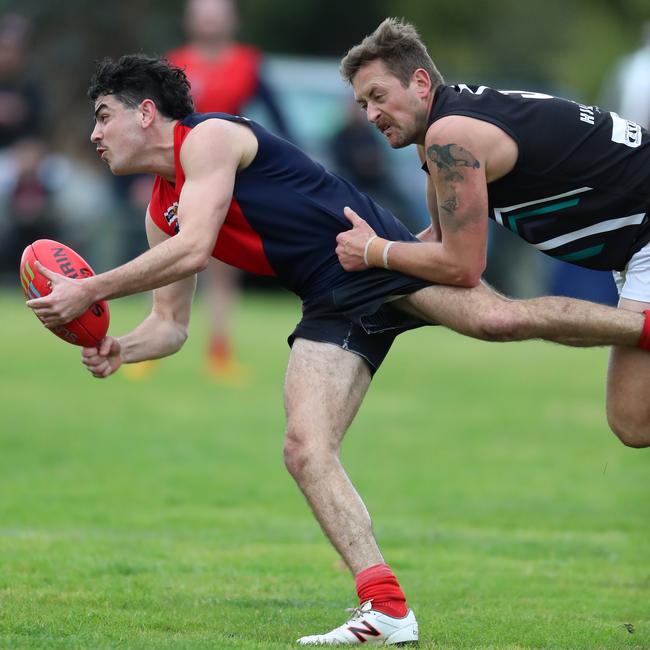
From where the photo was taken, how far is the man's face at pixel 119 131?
234 inches

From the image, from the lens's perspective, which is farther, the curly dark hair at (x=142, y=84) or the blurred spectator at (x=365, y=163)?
the blurred spectator at (x=365, y=163)

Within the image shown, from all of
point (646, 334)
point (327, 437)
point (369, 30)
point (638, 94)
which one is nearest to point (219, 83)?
point (638, 94)

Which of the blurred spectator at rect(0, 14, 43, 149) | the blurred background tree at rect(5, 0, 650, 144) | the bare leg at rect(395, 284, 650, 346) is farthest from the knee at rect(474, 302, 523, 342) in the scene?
the blurred background tree at rect(5, 0, 650, 144)

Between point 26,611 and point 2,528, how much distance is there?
80.3 inches

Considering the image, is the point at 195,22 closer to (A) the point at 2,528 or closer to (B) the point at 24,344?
(B) the point at 24,344

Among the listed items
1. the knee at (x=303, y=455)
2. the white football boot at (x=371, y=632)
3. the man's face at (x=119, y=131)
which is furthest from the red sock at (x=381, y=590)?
the man's face at (x=119, y=131)

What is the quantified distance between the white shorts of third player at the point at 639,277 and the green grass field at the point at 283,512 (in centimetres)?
140

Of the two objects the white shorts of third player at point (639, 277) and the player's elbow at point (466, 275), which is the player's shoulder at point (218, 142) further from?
the white shorts of third player at point (639, 277)

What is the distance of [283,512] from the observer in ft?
28.2

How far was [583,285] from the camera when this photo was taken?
729 inches

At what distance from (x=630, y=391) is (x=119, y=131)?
8.12 feet

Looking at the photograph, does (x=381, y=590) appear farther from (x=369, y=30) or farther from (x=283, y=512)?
(x=369, y=30)

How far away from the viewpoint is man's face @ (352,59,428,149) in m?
5.83

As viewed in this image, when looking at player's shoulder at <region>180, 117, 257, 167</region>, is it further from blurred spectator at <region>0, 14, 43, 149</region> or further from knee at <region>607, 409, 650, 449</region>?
blurred spectator at <region>0, 14, 43, 149</region>
